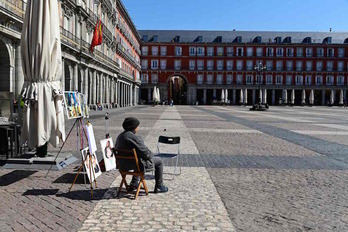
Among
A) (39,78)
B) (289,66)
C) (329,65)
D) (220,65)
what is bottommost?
(39,78)

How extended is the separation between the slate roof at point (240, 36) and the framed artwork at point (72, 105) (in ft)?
239

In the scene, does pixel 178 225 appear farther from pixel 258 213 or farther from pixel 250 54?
pixel 250 54

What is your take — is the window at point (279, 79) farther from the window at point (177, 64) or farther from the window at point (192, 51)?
the window at point (177, 64)

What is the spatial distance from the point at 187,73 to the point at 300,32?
1216 inches

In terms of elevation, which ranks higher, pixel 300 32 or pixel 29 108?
pixel 300 32

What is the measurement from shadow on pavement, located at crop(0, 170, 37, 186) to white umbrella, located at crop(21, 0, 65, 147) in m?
0.74

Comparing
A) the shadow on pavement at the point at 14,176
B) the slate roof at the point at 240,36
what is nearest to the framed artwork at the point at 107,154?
the shadow on pavement at the point at 14,176

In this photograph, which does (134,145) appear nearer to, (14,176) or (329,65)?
(14,176)

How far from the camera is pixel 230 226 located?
4.18m

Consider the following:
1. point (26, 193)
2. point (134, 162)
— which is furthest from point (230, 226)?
point (26, 193)

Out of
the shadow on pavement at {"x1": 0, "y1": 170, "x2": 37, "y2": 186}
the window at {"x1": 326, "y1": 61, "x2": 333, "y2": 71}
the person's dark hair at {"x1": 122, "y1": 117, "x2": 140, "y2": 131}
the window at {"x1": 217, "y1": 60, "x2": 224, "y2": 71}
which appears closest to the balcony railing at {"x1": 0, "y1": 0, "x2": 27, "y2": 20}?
the shadow on pavement at {"x1": 0, "y1": 170, "x2": 37, "y2": 186}

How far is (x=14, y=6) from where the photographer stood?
17.5 metres

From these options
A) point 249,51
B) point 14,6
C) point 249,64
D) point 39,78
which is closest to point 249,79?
point 249,64

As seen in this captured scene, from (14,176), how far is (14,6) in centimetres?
1400
